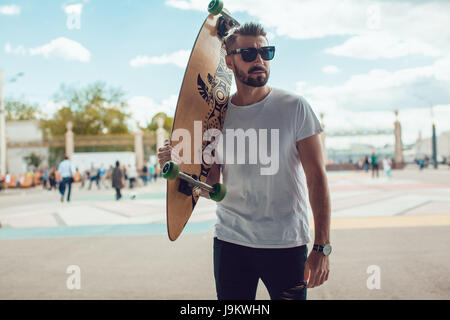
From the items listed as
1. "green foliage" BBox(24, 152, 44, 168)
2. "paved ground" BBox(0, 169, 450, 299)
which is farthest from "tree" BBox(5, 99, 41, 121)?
"paved ground" BBox(0, 169, 450, 299)

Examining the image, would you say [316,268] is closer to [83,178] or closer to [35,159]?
[83,178]

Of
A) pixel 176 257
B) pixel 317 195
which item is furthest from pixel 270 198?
pixel 176 257

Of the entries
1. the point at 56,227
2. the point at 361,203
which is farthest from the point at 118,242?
the point at 361,203

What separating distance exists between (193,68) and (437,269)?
420 centimetres

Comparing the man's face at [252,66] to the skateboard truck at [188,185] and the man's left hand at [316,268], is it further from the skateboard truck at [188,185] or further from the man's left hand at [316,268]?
the man's left hand at [316,268]

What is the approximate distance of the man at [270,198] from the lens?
1987 mm

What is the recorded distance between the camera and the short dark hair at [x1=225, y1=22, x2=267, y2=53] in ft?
6.95

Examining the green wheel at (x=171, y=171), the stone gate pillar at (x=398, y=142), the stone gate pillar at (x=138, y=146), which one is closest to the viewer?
the green wheel at (x=171, y=171)

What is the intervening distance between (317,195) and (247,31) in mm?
880

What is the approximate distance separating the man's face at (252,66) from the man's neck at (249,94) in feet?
0.21

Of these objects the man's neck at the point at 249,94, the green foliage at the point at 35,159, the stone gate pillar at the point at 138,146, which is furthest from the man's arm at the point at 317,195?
the green foliage at the point at 35,159

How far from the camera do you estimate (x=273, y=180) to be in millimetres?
2053

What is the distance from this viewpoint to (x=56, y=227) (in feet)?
30.4

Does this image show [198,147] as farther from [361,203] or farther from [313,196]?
[361,203]
